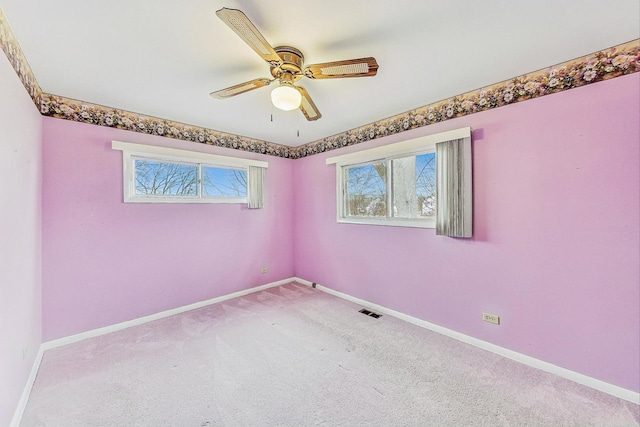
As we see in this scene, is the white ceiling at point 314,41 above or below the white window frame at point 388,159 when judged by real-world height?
above

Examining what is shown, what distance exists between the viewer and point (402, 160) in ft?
9.98

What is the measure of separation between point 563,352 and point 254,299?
318 centimetres

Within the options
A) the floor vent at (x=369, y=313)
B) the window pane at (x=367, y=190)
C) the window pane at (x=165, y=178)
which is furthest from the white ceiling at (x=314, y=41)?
the floor vent at (x=369, y=313)

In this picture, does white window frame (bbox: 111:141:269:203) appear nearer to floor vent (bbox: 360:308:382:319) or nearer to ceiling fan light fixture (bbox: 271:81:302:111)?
ceiling fan light fixture (bbox: 271:81:302:111)

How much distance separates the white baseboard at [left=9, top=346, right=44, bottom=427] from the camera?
1.53 metres

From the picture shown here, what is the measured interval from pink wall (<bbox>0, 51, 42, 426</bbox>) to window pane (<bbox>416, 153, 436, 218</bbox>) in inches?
126

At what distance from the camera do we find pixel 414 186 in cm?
293

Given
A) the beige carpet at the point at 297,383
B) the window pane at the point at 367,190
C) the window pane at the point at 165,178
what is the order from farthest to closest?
the window pane at the point at 367,190
the window pane at the point at 165,178
the beige carpet at the point at 297,383

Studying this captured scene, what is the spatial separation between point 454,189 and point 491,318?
1.19 m

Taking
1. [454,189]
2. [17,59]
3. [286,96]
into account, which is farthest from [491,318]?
[17,59]

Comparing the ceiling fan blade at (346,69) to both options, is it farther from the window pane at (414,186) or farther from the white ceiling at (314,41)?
the window pane at (414,186)

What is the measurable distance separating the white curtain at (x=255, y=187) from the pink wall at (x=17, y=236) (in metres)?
2.06

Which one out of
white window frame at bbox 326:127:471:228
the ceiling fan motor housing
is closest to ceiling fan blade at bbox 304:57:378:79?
the ceiling fan motor housing

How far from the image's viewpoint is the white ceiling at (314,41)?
4.42 ft
